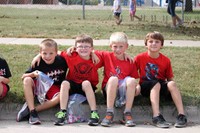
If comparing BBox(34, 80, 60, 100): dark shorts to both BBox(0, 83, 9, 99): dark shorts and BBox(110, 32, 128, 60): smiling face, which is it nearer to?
BBox(0, 83, 9, 99): dark shorts

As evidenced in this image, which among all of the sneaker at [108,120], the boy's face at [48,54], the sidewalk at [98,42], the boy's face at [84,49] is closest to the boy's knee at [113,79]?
the sneaker at [108,120]

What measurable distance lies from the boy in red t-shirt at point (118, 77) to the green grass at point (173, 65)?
0.31 metres

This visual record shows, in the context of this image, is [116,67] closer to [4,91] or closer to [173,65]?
[4,91]

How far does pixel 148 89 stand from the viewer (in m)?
5.32

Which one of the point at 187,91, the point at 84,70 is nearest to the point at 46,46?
the point at 84,70

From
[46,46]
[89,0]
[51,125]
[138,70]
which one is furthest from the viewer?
[89,0]

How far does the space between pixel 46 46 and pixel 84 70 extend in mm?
587

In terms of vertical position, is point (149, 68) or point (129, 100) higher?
point (149, 68)

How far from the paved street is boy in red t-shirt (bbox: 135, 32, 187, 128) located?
27 centimetres

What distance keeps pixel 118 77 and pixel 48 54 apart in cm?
94

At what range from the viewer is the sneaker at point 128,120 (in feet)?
16.3

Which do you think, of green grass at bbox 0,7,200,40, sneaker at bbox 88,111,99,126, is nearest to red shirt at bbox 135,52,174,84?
sneaker at bbox 88,111,99,126

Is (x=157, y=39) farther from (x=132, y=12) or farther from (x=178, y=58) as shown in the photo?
(x=132, y=12)

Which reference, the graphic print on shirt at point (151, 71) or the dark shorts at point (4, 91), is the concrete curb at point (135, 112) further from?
the graphic print on shirt at point (151, 71)
